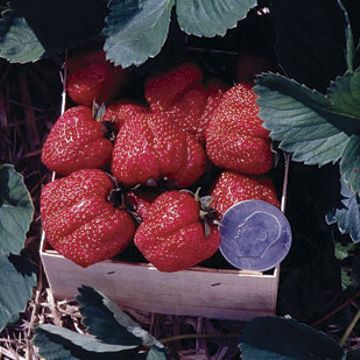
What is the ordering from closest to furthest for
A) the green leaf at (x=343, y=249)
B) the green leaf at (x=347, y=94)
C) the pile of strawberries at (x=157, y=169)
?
the green leaf at (x=347, y=94) < the pile of strawberries at (x=157, y=169) < the green leaf at (x=343, y=249)

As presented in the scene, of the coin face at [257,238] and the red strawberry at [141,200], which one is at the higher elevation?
the red strawberry at [141,200]

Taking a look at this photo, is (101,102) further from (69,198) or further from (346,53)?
(346,53)

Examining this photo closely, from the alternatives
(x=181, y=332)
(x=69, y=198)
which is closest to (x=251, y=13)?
(x=69, y=198)

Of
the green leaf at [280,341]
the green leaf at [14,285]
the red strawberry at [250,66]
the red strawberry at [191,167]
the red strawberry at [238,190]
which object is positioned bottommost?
the green leaf at [280,341]

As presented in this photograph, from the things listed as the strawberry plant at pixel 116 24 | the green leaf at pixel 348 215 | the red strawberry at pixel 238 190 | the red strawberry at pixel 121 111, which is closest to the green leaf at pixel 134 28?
the strawberry plant at pixel 116 24

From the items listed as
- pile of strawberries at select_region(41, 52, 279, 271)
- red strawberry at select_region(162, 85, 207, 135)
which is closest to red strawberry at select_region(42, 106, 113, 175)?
pile of strawberries at select_region(41, 52, 279, 271)

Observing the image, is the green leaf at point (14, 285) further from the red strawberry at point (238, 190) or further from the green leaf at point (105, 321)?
A: the red strawberry at point (238, 190)

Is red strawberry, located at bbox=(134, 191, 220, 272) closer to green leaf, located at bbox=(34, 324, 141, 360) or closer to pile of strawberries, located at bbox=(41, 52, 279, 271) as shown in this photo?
pile of strawberries, located at bbox=(41, 52, 279, 271)

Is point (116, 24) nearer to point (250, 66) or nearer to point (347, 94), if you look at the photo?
point (250, 66)
